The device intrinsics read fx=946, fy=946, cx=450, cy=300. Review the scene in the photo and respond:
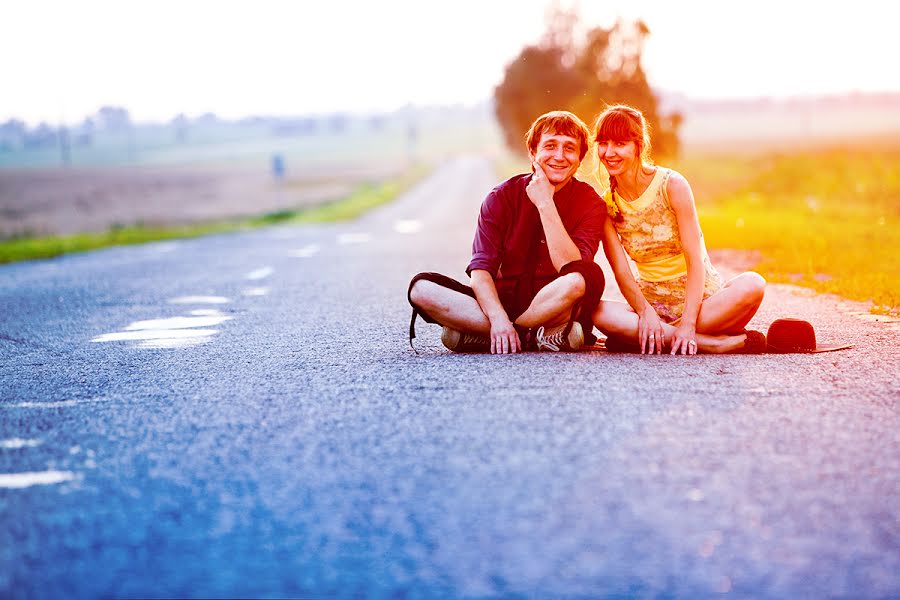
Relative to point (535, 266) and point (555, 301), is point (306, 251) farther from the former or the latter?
point (555, 301)

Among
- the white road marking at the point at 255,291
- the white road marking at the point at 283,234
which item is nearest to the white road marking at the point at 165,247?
the white road marking at the point at 283,234

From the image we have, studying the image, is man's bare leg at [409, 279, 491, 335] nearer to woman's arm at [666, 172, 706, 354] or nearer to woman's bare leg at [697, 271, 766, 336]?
woman's arm at [666, 172, 706, 354]

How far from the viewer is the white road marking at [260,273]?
12273 mm

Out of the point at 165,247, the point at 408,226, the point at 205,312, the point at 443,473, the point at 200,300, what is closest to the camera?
the point at 443,473

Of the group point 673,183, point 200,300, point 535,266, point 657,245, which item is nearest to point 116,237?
point 200,300

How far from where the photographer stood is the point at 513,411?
14.0 ft

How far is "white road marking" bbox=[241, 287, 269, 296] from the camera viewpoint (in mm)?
10328

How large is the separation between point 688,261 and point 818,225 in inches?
497

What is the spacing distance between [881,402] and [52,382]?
4.49 meters

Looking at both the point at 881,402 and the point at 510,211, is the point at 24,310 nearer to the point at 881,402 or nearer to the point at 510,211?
the point at 510,211

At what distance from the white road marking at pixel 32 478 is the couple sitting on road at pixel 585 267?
2.73 m

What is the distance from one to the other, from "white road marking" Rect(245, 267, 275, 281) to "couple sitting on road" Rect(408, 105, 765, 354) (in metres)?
6.65

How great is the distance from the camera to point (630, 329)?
228 inches

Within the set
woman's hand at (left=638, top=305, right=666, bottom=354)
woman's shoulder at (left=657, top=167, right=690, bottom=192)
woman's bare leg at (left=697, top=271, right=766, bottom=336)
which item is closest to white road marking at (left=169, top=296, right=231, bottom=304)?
woman's hand at (left=638, top=305, right=666, bottom=354)
